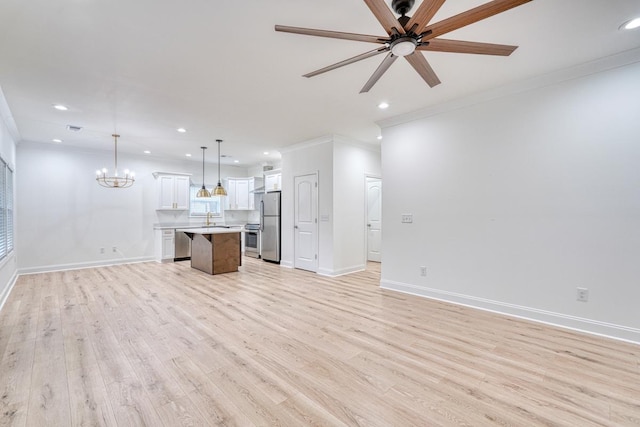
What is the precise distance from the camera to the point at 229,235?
584cm

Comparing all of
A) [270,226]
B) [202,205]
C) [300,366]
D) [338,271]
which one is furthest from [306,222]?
[202,205]

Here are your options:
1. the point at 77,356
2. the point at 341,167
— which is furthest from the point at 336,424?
the point at 341,167

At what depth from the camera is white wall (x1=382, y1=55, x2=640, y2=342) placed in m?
2.77

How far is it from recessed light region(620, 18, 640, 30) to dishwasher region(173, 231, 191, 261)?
8.10m

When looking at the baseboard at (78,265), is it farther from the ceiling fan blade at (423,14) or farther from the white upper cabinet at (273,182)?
the ceiling fan blade at (423,14)

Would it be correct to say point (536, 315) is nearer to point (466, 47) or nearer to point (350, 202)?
point (466, 47)

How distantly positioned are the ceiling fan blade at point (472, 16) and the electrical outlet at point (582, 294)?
2.96 metres

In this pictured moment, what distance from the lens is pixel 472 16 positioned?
1.62m

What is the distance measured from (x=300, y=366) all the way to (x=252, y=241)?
6.00 m

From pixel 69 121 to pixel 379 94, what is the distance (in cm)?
495

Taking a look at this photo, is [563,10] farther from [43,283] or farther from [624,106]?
[43,283]

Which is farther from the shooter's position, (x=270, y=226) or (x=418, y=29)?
(x=270, y=226)

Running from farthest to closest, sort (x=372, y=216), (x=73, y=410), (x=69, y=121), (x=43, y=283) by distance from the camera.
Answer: (x=372, y=216) → (x=43, y=283) → (x=69, y=121) → (x=73, y=410)

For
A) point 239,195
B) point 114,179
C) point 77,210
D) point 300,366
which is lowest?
point 300,366
